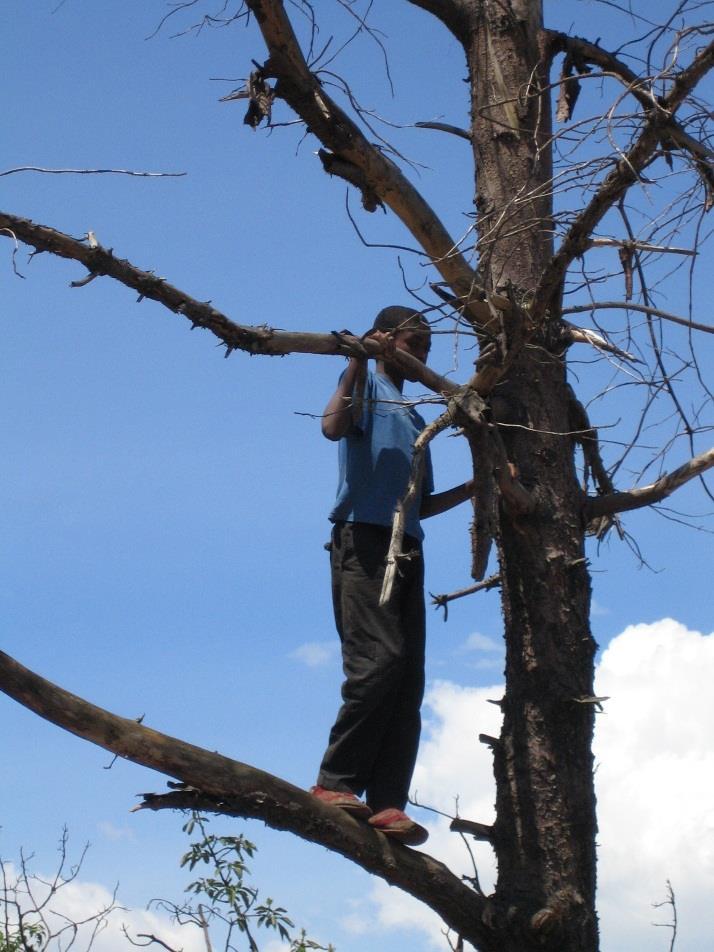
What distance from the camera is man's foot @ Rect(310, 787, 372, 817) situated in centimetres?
387

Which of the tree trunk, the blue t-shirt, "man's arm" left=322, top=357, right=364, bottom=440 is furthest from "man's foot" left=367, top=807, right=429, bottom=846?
"man's arm" left=322, top=357, right=364, bottom=440

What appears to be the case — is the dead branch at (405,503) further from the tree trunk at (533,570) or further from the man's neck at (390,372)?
A: the man's neck at (390,372)

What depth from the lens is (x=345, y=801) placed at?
3873mm

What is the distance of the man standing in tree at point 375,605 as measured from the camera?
399cm

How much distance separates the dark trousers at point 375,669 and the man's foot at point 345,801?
0.15ft

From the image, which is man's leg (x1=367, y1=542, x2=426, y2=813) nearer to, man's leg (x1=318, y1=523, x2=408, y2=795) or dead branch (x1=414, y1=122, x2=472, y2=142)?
man's leg (x1=318, y1=523, x2=408, y2=795)

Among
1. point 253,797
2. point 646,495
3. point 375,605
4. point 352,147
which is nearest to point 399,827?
point 253,797

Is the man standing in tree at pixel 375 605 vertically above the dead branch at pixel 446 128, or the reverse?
the dead branch at pixel 446 128

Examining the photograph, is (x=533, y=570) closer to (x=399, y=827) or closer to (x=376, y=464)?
(x=376, y=464)

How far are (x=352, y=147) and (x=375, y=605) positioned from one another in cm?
155

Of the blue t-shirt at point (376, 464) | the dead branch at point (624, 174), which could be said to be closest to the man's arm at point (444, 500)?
the blue t-shirt at point (376, 464)

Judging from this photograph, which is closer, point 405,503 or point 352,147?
point 405,503

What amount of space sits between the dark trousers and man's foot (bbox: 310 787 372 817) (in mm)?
46

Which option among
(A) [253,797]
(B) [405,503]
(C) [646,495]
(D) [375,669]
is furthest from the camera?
(C) [646,495]
